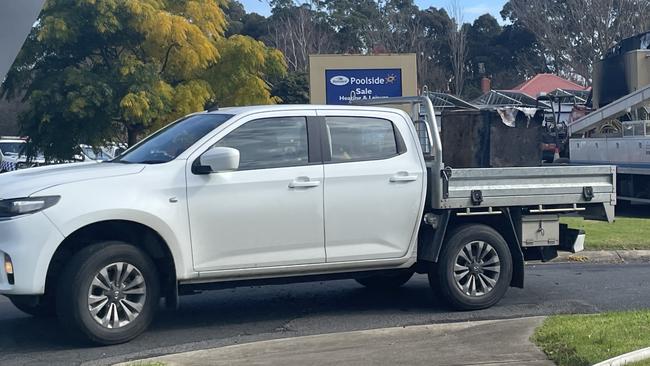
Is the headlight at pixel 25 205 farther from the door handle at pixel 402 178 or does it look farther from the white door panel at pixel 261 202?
the door handle at pixel 402 178

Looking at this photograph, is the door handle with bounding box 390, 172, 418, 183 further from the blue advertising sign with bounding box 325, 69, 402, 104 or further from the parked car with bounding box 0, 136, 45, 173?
the parked car with bounding box 0, 136, 45, 173

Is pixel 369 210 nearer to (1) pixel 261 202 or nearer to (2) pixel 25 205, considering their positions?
(1) pixel 261 202

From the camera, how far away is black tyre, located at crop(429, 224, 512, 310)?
27.3ft

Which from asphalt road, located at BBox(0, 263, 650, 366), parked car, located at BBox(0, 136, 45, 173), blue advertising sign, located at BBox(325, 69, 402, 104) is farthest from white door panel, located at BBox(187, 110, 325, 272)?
parked car, located at BBox(0, 136, 45, 173)

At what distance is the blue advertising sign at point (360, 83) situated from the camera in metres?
16.6

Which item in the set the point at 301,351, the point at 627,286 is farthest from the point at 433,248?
the point at 627,286

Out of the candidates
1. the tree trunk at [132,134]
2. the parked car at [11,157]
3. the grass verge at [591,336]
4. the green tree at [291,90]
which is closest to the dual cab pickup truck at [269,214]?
the grass verge at [591,336]

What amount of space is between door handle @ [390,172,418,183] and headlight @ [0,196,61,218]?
290 cm

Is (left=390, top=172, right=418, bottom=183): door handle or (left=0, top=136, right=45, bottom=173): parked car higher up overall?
(left=0, top=136, right=45, bottom=173): parked car

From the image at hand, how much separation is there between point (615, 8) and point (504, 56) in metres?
13.4

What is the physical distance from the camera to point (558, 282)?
10.1 m

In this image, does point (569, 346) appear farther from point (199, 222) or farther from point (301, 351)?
point (199, 222)

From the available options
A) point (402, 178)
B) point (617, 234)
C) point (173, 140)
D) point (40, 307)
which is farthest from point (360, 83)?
point (40, 307)

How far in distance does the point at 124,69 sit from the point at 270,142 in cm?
1186
